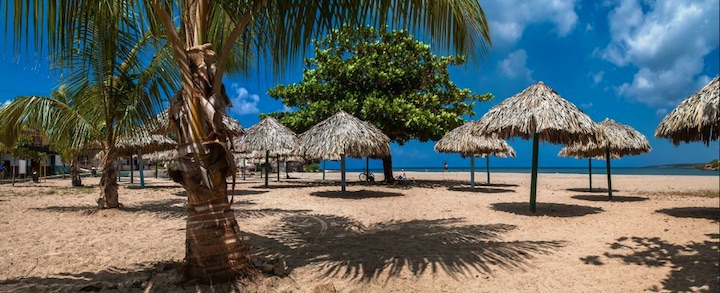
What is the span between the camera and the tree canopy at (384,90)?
17.3 m

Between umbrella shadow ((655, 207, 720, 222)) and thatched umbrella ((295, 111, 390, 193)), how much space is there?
7768 millimetres

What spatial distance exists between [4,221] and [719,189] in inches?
417

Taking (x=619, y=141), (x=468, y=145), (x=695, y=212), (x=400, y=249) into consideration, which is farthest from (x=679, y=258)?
(x=468, y=145)

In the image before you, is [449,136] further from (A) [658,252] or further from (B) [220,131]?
(B) [220,131]

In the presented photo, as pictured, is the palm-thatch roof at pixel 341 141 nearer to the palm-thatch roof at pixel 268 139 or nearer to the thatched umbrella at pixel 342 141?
the thatched umbrella at pixel 342 141

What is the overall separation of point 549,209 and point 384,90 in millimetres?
10701

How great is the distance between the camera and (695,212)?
8.57 meters

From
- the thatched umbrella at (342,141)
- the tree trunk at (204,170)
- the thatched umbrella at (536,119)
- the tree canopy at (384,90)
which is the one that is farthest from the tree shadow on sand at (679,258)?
the tree canopy at (384,90)

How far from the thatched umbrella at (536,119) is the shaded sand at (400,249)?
1699 mm

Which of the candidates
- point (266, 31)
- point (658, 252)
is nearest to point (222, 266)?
point (266, 31)

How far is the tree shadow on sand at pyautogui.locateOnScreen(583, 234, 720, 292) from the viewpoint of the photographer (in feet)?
12.4

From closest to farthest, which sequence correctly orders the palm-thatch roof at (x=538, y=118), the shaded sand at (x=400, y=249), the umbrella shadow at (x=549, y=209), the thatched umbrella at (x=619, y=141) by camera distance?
the shaded sand at (x=400, y=249)
the palm-thatch roof at (x=538, y=118)
the umbrella shadow at (x=549, y=209)
the thatched umbrella at (x=619, y=141)

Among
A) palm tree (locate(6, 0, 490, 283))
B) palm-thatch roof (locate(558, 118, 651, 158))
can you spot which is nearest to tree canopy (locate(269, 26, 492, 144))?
palm-thatch roof (locate(558, 118, 651, 158))

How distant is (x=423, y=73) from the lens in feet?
61.9
